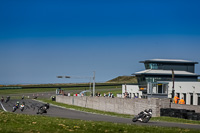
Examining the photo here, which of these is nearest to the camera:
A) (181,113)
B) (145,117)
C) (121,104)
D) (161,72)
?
(145,117)

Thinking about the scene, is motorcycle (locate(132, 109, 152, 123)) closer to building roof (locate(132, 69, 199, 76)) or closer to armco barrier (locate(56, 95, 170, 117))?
armco barrier (locate(56, 95, 170, 117))

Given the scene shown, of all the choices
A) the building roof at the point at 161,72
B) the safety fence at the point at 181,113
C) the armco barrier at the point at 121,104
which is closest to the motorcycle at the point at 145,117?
the safety fence at the point at 181,113

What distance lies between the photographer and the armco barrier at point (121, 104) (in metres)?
35.6

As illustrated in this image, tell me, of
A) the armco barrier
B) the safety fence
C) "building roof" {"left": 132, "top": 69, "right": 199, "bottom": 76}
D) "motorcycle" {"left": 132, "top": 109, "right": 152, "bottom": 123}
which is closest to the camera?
"motorcycle" {"left": 132, "top": 109, "right": 152, "bottom": 123}

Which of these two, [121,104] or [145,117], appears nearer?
[145,117]

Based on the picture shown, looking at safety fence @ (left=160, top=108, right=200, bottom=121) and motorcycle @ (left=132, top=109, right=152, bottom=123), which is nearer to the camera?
motorcycle @ (left=132, top=109, right=152, bottom=123)

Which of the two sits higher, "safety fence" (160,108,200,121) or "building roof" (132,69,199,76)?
"building roof" (132,69,199,76)

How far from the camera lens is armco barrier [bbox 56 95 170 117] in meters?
35.6

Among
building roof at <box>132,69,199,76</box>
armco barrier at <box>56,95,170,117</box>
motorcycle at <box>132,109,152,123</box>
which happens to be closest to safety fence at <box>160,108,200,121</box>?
armco barrier at <box>56,95,170,117</box>

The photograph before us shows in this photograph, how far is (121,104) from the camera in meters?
48.6

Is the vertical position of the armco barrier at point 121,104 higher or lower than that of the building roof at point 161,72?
lower

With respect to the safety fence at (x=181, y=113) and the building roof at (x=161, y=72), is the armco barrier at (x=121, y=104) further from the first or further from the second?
the building roof at (x=161, y=72)

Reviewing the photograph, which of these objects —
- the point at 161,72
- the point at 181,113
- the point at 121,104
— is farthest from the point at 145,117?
the point at 161,72

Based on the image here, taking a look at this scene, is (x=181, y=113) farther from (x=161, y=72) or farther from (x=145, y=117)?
(x=161, y=72)
